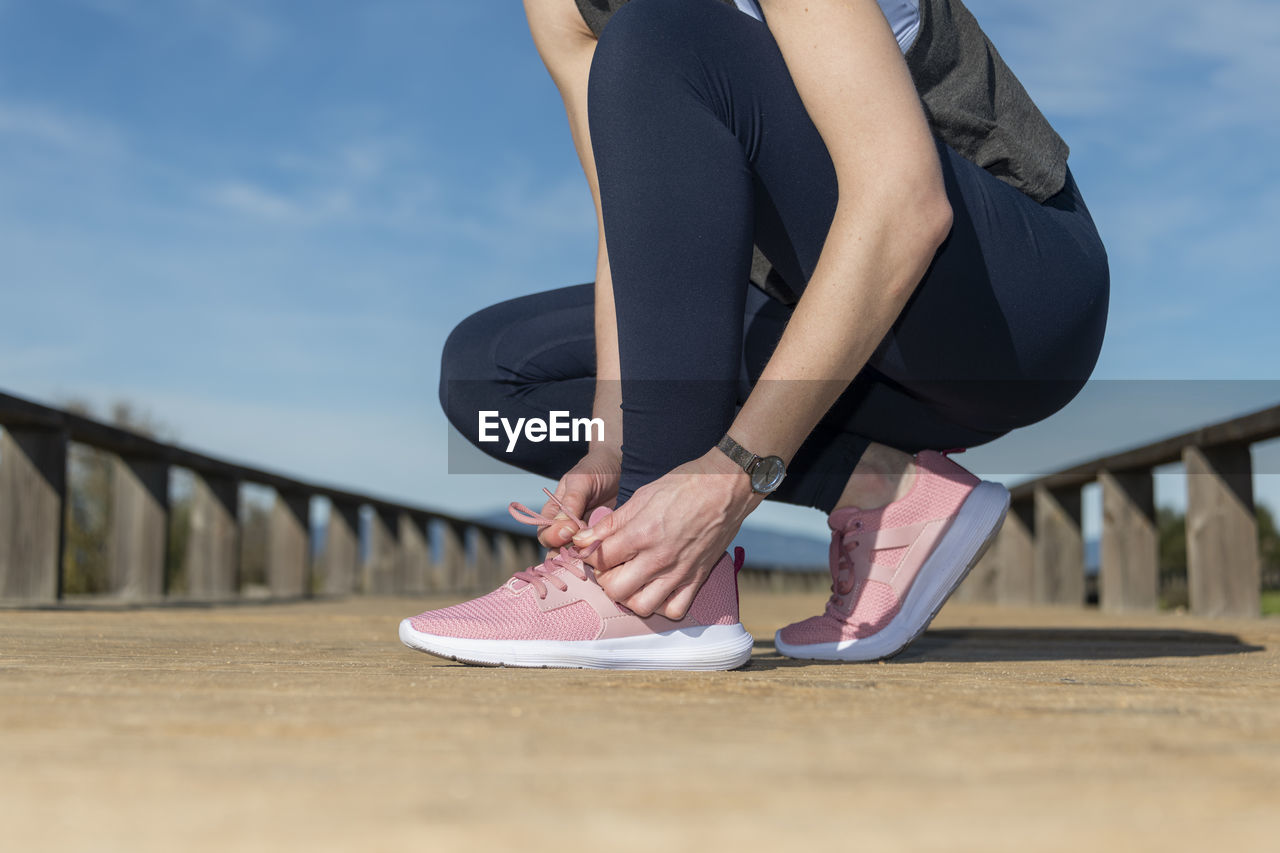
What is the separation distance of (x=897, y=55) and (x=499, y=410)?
0.93m

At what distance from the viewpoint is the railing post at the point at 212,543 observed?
4.59 meters

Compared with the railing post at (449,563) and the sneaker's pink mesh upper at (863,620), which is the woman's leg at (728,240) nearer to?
the sneaker's pink mesh upper at (863,620)

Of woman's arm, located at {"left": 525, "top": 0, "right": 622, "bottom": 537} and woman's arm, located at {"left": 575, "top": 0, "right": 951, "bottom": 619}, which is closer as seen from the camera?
woman's arm, located at {"left": 575, "top": 0, "right": 951, "bottom": 619}

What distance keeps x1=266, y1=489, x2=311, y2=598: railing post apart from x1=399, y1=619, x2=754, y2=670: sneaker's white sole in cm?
454

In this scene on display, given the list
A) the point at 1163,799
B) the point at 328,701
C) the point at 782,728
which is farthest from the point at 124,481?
the point at 1163,799

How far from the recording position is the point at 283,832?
407 mm

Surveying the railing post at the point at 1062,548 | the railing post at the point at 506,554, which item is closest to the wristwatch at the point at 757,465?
the railing post at the point at 1062,548

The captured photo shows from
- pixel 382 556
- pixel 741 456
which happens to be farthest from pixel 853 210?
pixel 382 556

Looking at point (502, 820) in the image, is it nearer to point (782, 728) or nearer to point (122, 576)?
point (782, 728)

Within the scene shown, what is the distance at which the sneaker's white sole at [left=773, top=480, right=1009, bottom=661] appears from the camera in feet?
4.63

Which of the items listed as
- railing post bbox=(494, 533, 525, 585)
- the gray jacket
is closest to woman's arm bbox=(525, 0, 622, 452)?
the gray jacket

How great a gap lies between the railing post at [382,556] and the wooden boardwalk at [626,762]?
5.89 m

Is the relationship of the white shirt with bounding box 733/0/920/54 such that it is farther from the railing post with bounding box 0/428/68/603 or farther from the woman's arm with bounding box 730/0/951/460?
the railing post with bounding box 0/428/68/603

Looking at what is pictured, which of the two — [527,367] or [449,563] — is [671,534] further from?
[449,563]
